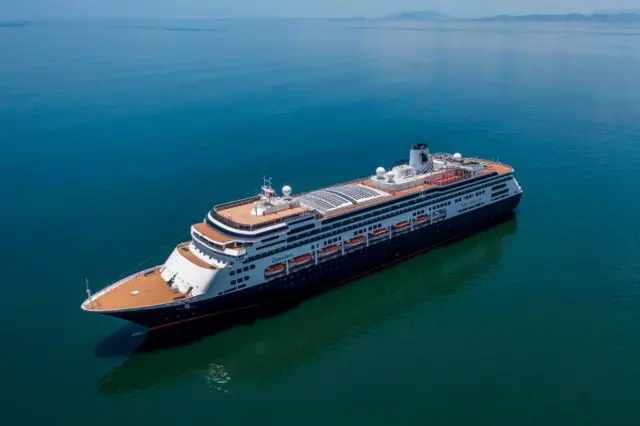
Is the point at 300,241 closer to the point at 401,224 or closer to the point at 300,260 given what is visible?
the point at 300,260

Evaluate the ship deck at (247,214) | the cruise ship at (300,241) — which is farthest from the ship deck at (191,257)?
the ship deck at (247,214)

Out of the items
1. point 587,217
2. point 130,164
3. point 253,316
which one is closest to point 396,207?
point 253,316

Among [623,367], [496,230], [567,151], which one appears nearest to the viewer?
[623,367]

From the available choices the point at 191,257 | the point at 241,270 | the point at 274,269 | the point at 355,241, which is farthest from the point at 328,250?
the point at 191,257

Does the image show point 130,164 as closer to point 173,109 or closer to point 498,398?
point 173,109

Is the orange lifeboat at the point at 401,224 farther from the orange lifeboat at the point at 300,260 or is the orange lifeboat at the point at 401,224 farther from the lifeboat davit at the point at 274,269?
the lifeboat davit at the point at 274,269

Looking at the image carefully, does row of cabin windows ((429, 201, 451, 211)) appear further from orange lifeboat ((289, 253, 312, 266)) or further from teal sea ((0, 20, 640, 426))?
orange lifeboat ((289, 253, 312, 266))
